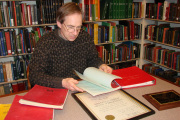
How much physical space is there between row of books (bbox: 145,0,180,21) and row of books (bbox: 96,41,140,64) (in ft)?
2.09

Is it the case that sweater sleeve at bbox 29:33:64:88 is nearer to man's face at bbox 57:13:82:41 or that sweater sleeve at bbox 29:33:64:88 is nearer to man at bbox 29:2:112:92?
man at bbox 29:2:112:92

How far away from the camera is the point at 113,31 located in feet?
9.65

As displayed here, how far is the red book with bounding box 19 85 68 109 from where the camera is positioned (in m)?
0.83

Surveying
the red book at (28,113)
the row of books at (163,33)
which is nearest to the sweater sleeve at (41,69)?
the red book at (28,113)

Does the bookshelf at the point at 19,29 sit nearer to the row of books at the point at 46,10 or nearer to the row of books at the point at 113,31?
the row of books at the point at 46,10

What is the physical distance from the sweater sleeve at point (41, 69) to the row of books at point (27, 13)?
1152 millimetres

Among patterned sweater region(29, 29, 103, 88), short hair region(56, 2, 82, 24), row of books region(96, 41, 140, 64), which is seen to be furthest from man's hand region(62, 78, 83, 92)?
row of books region(96, 41, 140, 64)

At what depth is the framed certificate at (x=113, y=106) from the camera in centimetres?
79

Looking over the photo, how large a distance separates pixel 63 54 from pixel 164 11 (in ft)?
6.73

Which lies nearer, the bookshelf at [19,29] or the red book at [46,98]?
the red book at [46,98]

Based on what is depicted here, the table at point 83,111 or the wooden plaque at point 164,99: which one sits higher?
the wooden plaque at point 164,99

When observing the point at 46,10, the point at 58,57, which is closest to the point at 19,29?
the point at 46,10

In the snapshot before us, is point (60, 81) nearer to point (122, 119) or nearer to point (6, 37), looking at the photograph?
point (122, 119)

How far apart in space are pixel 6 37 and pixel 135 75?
6.15ft
